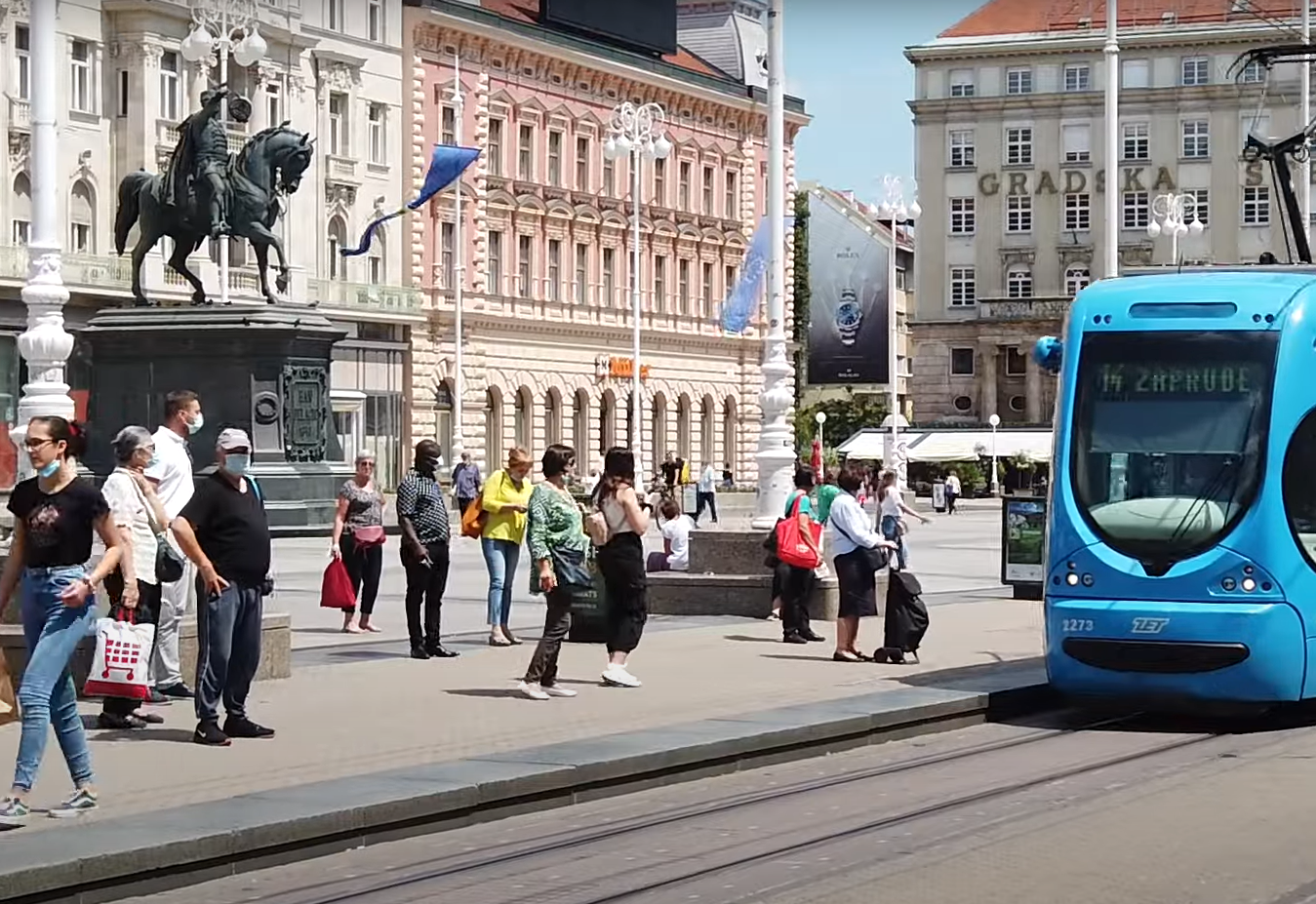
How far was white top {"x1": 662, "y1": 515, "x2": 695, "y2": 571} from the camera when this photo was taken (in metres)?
28.0

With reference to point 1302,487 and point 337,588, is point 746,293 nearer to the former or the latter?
point 337,588

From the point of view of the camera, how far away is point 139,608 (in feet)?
49.2

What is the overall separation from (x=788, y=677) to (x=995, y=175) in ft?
339

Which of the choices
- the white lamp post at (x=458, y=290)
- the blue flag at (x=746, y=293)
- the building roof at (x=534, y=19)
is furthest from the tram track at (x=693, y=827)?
the building roof at (x=534, y=19)

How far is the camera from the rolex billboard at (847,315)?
3364 inches

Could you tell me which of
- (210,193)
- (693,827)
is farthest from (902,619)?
(210,193)

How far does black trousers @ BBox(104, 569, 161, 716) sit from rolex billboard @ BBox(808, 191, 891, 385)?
70461 millimetres

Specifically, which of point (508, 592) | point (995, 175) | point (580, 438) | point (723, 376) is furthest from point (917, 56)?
point (508, 592)

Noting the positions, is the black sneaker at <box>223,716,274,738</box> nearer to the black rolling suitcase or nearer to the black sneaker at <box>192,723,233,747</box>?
the black sneaker at <box>192,723,233,747</box>

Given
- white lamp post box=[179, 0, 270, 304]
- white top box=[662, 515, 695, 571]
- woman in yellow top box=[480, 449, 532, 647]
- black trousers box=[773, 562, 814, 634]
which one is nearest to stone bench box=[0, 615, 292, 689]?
woman in yellow top box=[480, 449, 532, 647]

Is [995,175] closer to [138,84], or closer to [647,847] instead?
[138,84]

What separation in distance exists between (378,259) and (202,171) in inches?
1232

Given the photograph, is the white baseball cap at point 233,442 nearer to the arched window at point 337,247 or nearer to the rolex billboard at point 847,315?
the arched window at point 337,247

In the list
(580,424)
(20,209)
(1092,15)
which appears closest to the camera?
(20,209)
